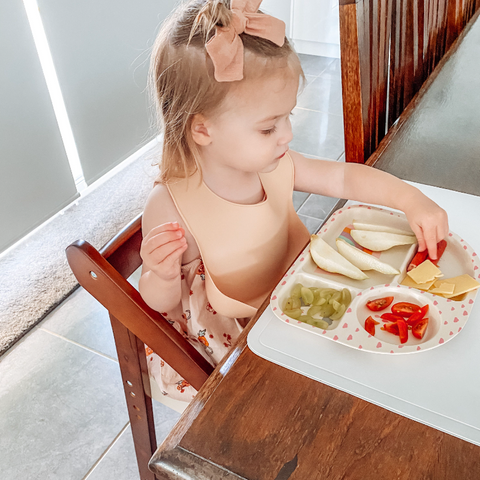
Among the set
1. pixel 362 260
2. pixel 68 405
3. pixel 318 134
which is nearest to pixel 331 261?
pixel 362 260

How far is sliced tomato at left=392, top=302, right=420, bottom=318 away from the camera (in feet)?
1.91

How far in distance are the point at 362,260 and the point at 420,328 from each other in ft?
0.47

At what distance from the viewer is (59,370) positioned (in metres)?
1.46

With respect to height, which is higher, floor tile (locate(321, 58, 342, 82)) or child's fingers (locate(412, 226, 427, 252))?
child's fingers (locate(412, 226, 427, 252))

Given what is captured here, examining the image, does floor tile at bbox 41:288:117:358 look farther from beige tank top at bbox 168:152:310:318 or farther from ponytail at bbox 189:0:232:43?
ponytail at bbox 189:0:232:43

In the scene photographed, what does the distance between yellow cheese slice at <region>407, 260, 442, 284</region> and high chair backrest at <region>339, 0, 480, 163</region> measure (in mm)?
358

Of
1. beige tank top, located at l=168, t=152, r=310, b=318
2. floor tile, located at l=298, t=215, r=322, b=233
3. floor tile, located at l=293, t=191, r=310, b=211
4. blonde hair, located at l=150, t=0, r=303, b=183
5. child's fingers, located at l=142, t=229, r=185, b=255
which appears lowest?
floor tile, located at l=298, t=215, r=322, b=233

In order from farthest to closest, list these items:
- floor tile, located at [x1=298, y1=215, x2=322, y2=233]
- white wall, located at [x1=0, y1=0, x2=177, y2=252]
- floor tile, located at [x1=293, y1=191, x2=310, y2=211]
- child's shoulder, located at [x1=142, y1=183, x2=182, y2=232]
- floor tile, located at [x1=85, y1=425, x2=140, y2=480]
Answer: floor tile, located at [x1=293, y1=191, x2=310, y2=211]
floor tile, located at [x1=298, y1=215, x2=322, y2=233]
white wall, located at [x1=0, y1=0, x2=177, y2=252]
floor tile, located at [x1=85, y1=425, x2=140, y2=480]
child's shoulder, located at [x1=142, y1=183, x2=182, y2=232]

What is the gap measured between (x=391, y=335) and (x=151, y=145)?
2.22 metres

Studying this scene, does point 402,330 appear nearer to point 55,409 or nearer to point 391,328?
point 391,328

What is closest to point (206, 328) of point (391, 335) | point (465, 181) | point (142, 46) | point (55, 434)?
point (391, 335)

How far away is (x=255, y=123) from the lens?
2.31ft

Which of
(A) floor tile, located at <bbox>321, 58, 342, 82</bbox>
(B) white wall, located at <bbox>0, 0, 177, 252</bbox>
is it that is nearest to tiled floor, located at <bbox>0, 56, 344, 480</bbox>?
(B) white wall, located at <bbox>0, 0, 177, 252</bbox>

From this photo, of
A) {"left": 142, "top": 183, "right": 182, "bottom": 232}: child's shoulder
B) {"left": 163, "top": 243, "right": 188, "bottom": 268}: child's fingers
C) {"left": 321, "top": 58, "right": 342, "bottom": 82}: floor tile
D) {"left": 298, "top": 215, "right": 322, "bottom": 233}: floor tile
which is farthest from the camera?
{"left": 321, "top": 58, "right": 342, "bottom": 82}: floor tile
